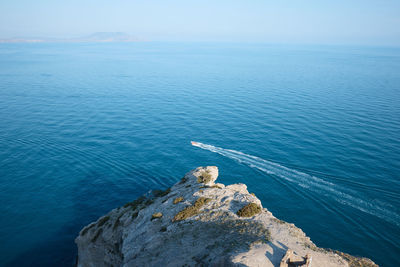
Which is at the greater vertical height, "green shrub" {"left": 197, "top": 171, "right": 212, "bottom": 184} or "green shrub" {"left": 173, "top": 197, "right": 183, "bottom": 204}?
"green shrub" {"left": 197, "top": 171, "right": 212, "bottom": 184}

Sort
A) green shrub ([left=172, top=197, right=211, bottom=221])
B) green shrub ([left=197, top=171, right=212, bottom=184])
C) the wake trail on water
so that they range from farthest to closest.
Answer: the wake trail on water
green shrub ([left=197, top=171, right=212, bottom=184])
green shrub ([left=172, top=197, right=211, bottom=221])

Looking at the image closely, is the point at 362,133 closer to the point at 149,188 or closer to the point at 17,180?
the point at 149,188

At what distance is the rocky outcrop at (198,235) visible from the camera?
82.4ft

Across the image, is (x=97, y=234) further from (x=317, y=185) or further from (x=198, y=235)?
(x=317, y=185)

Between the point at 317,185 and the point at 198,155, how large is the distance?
31.8 m

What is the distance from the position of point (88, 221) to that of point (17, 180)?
953 inches

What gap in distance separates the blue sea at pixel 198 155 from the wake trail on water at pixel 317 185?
0.26 meters

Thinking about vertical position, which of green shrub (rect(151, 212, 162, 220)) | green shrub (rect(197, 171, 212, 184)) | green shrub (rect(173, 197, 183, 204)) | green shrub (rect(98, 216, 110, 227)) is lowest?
green shrub (rect(98, 216, 110, 227))

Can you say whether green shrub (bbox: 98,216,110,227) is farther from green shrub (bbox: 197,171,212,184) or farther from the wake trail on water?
the wake trail on water

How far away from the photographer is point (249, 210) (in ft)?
107

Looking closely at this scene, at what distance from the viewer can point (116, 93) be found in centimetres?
12325

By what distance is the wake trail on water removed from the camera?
4659 centimetres

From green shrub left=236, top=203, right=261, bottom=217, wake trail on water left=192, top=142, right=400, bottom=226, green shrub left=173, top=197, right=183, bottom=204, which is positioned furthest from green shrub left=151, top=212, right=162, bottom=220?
wake trail on water left=192, top=142, right=400, bottom=226

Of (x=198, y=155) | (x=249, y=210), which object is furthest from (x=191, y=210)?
(x=198, y=155)
